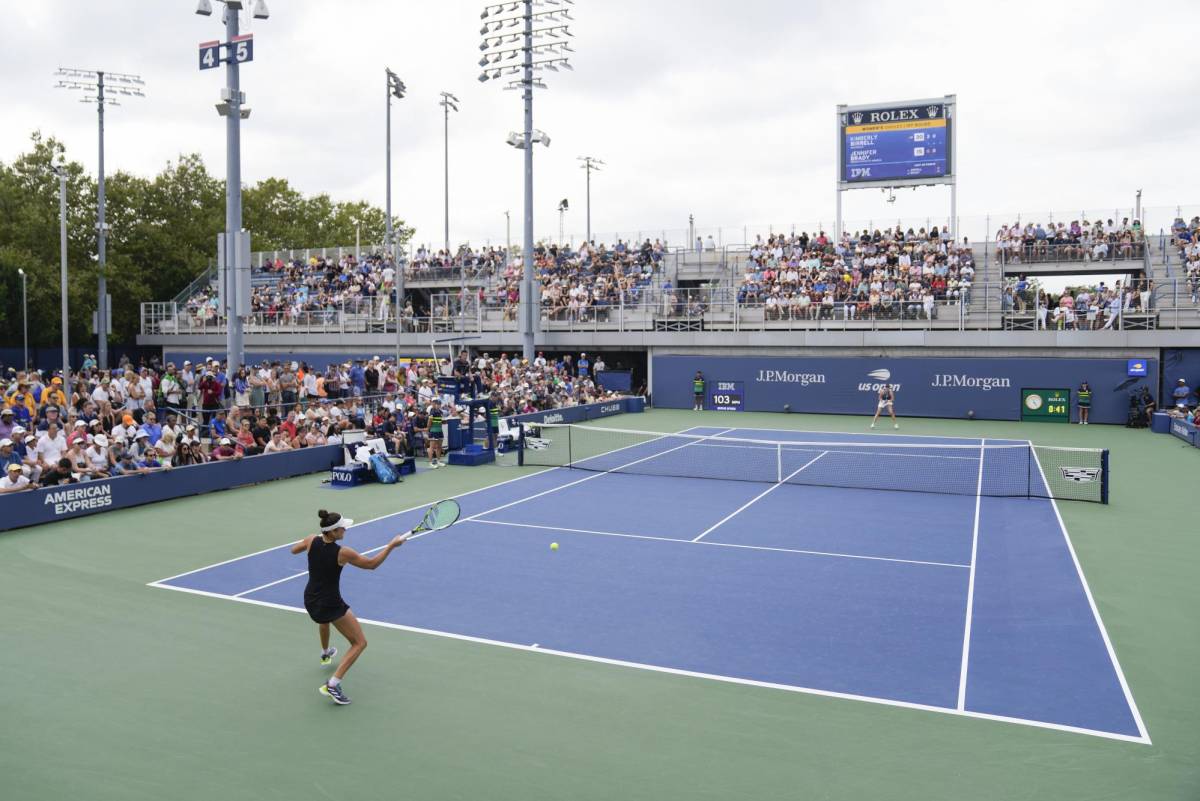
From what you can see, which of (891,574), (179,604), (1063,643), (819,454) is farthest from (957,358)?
(179,604)

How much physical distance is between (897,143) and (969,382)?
41.6 feet

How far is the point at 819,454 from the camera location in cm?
2414

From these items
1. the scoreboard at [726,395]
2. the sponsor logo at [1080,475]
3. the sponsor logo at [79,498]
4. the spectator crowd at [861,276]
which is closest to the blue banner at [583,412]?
the scoreboard at [726,395]

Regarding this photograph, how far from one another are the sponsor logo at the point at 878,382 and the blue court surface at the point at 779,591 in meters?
17.9

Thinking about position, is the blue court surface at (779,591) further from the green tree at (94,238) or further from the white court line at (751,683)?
the green tree at (94,238)

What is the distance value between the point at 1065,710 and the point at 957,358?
28.6 meters

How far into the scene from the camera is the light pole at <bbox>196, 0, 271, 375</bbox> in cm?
2239

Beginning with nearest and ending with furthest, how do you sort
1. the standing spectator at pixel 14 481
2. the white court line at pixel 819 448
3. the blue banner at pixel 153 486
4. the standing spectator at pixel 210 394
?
the standing spectator at pixel 14 481, the blue banner at pixel 153 486, the white court line at pixel 819 448, the standing spectator at pixel 210 394

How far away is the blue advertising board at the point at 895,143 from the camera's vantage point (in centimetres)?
4066

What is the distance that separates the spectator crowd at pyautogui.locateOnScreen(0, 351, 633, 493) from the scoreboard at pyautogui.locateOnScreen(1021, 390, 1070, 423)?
16.4 m

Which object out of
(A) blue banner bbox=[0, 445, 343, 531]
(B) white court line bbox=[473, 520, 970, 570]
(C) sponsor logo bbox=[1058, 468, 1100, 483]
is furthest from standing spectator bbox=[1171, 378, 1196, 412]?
(A) blue banner bbox=[0, 445, 343, 531]

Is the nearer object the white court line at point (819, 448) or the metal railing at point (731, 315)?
the white court line at point (819, 448)

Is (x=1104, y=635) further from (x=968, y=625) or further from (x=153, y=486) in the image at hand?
(x=153, y=486)

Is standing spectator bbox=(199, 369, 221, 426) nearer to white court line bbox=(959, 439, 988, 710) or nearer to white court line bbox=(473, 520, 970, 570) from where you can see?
white court line bbox=(473, 520, 970, 570)
